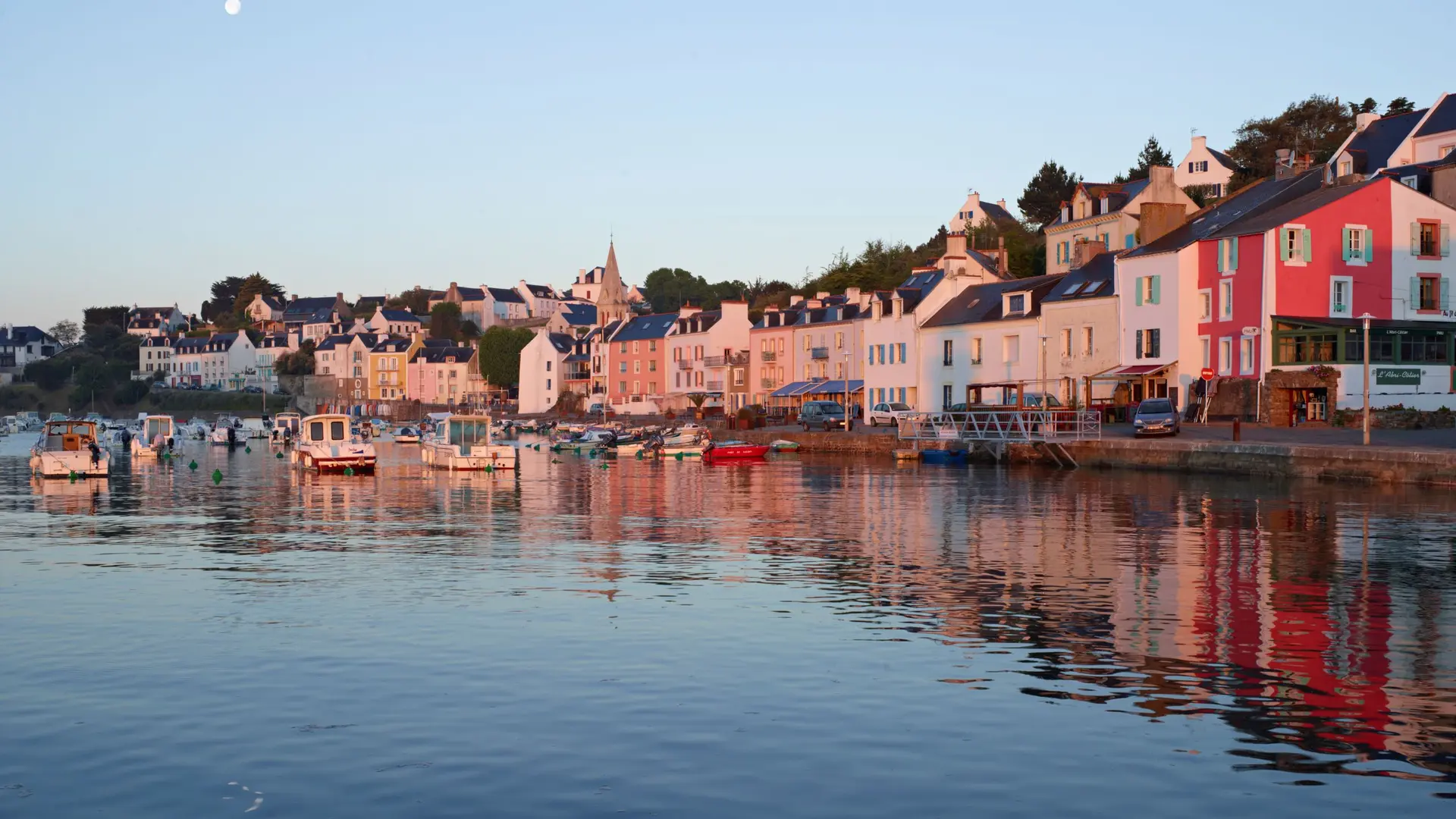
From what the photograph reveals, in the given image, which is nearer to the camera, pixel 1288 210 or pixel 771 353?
pixel 1288 210

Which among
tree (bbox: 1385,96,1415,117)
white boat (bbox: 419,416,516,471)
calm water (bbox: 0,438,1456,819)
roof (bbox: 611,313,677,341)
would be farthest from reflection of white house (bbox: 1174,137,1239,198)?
calm water (bbox: 0,438,1456,819)

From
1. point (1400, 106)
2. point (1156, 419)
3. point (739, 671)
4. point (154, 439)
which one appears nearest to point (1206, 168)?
point (1400, 106)

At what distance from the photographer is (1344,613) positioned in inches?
782

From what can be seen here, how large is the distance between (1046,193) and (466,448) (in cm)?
7357

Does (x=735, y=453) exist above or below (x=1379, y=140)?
below

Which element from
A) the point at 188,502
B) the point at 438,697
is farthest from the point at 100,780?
the point at 188,502

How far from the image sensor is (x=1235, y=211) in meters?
68.9

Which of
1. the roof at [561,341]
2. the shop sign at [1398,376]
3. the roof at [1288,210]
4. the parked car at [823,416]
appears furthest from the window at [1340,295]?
the roof at [561,341]

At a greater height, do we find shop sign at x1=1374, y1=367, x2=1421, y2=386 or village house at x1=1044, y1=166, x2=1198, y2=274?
village house at x1=1044, y1=166, x2=1198, y2=274

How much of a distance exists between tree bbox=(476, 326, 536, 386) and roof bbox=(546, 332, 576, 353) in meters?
13.7

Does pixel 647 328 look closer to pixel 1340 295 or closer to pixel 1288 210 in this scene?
pixel 1288 210

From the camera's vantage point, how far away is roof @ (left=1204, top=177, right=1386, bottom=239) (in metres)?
62.0

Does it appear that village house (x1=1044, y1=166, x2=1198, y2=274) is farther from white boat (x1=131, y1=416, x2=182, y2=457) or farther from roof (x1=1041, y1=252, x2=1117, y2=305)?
white boat (x1=131, y1=416, x2=182, y2=457)

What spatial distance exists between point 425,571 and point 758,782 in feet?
51.3
